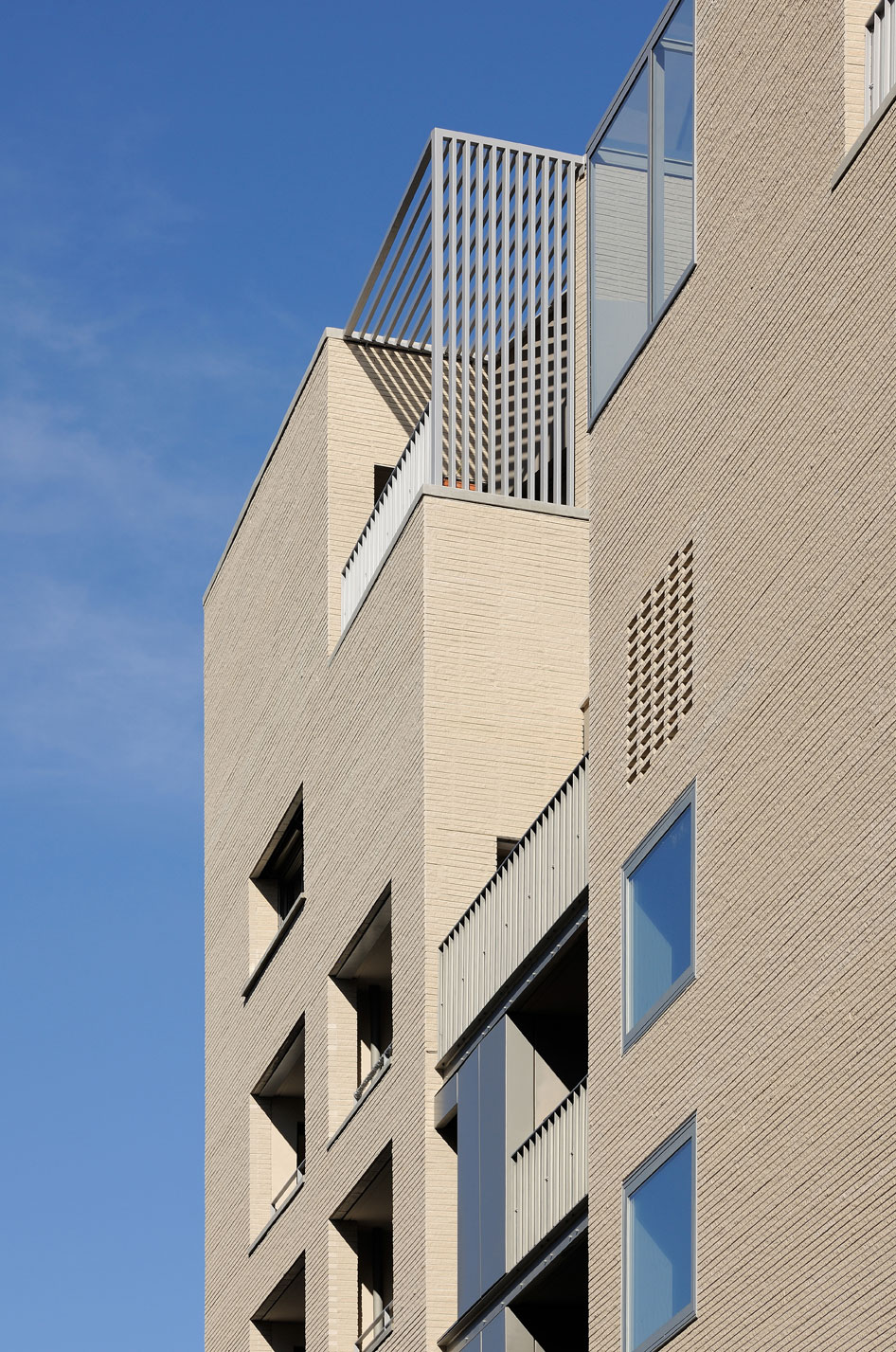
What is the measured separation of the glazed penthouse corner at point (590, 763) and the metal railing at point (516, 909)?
0.23 ft

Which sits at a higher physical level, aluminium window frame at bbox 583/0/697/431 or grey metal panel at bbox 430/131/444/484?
grey metal panel at bbox 430/131/444/484

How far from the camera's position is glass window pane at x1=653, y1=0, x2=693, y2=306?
79.3 feet

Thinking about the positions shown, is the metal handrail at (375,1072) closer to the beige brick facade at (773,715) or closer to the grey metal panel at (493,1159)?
the grey metal panel at (493,1159)

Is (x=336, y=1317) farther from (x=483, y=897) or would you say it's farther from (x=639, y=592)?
(x=639, y=592)

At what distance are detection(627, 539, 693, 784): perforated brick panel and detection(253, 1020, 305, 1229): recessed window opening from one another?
45.3ft

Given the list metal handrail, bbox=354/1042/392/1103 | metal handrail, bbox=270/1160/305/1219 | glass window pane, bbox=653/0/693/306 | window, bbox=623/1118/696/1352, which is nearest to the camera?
window, bbox=623/1118/696/1352

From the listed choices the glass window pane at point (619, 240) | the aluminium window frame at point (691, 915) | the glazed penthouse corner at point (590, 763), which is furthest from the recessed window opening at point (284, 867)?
the aluminium window frame at point (691, 915)

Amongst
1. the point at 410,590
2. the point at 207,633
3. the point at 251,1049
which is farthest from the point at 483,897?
the point at 207,633

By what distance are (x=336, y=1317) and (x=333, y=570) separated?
9.52 m

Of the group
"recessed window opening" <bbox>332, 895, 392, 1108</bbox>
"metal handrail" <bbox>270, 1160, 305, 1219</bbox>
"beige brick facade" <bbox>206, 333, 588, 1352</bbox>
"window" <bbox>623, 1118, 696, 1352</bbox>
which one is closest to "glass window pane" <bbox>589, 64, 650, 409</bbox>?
"beige brick facade" <bbox>206, 333, 588, 1352</bbox>

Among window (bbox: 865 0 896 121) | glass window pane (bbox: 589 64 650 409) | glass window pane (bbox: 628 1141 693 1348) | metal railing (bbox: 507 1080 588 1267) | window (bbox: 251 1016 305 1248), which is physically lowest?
glass window pane (bbox: 628 1141 693 1348)

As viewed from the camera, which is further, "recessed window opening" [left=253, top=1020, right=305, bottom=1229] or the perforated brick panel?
"recessed window opening" [left=253, top=1020, right=305, bottom=1229]

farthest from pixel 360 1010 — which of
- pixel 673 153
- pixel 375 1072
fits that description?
pixel 673 153

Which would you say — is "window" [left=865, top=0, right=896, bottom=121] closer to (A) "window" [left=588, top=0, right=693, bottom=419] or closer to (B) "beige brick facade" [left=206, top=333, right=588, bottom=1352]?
(A) "window" [left=588, top=0, right=693, bottom=419]
